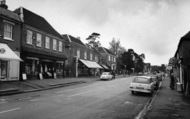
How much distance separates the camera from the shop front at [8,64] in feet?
69.1

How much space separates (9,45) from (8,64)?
2109mm

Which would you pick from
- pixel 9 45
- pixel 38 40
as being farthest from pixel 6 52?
pixel 38 40

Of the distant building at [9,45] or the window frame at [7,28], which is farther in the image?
the window frame at [7,28]

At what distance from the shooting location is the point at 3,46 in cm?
2173

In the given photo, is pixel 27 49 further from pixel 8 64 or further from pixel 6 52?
pixel 6 52

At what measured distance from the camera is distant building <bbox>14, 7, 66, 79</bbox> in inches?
1031

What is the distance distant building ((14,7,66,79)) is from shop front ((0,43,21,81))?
4.54 ft

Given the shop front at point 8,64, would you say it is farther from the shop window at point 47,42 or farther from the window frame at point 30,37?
the shop window at point 47,42

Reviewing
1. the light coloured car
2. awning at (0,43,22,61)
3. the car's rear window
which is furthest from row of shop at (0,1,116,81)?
the car's rear window

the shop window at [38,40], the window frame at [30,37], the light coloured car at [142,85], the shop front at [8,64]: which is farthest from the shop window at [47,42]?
the light coloured car at [142,85]

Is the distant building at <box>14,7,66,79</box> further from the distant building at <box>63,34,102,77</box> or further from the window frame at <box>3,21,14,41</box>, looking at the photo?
the distant building at <box>63,34,102,77</box>

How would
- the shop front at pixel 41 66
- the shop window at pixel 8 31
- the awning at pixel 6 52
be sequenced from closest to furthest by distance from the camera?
1. the awning at pixel 6 52
2. the shop window at pixel 8 31
3. the shop front at pixel 41 66

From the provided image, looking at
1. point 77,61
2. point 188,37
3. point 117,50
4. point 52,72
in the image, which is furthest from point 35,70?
point 117,50

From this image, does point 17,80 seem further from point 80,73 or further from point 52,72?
point 80,73
